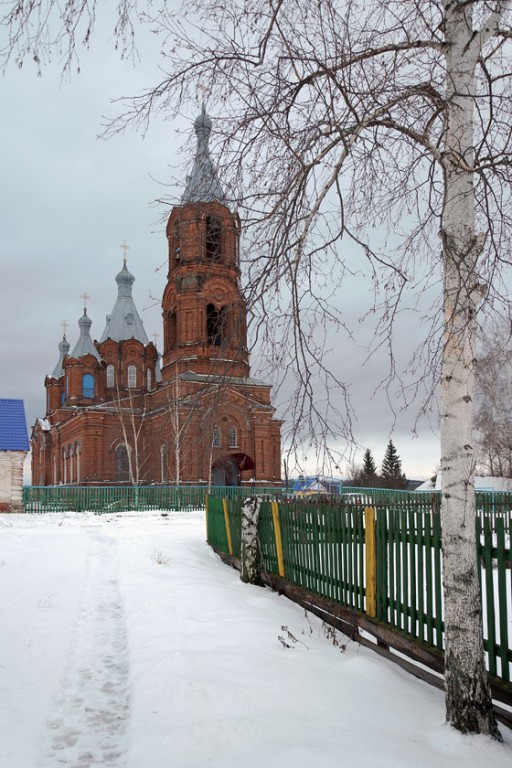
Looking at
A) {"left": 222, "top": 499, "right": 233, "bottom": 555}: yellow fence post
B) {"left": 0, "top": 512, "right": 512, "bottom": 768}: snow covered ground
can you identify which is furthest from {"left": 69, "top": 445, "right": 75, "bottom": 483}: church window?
{"left": 0, "top": 512, "right": 512, "bottom": 768}: snow covered ground

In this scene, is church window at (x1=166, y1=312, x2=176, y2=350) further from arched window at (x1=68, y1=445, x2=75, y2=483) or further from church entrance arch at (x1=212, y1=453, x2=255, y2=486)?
arched window at (x1=68, y1=445, x2=75, y2=483)

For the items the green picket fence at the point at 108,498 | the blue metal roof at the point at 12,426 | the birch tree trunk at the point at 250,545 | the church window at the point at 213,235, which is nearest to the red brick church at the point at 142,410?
the green picket fence at the point at 108,498

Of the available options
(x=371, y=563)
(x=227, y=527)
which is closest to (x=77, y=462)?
(x=227, y=527)

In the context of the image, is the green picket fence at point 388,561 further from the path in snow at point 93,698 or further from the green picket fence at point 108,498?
the green picket fence at point 108,498

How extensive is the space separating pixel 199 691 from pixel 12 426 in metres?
23.9

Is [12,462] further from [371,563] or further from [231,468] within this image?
[371,563]

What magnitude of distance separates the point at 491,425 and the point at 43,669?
112 ft

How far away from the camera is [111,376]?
4919cm

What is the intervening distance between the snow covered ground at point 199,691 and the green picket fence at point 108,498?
20.2 metres

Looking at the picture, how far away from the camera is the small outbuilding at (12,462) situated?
2573 cm

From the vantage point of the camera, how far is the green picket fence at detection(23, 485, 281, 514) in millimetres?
28219

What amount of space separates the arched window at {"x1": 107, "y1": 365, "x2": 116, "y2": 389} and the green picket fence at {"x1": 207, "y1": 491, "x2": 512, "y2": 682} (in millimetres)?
40768

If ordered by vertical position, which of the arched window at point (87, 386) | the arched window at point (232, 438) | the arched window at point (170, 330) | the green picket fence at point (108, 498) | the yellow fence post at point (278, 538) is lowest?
the green picket fence at point (108, 498)

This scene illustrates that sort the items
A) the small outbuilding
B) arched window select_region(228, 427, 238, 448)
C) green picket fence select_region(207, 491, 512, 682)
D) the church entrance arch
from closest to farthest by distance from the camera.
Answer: green picket fence select_region(207, 491, 512, 682) → the small outbuilding → arched window select_region(228, 427, 238, 448) → the church entrance arch
